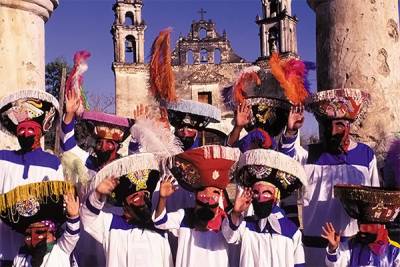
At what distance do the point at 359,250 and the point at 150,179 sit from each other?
164 cm

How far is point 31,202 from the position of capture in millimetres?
4574

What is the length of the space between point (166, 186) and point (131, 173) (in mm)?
269

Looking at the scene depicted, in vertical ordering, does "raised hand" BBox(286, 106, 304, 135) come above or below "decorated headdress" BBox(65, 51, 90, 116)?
below

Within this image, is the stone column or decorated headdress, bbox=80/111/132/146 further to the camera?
the stone column

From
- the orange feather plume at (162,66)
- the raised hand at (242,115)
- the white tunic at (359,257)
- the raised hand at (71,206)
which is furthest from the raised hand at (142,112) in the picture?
the white tunic at (359,257)

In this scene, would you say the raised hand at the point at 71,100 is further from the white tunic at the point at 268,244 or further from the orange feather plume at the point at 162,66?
the white tunic at the point at 268,244

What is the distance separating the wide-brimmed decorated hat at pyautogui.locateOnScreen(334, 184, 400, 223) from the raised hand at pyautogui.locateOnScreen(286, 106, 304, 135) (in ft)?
2.30

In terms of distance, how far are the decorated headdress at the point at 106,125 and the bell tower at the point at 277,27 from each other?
32.6 metres

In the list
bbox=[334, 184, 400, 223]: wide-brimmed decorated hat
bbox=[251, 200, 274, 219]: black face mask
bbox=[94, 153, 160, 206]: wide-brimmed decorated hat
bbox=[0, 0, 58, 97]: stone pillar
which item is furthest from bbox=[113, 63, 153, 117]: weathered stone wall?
bbox=[334, 184, 400, 223]: wide-brimmed decorated hat

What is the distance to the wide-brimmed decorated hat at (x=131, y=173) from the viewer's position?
182 inches

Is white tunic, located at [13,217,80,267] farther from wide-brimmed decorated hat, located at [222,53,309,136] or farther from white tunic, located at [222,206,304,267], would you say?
wide-brimmed decorated hat, located at [222,53,309,136]

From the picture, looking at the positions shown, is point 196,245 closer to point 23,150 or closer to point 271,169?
point 271,169

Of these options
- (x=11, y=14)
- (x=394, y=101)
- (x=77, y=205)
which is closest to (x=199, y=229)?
(x=77, y=205)

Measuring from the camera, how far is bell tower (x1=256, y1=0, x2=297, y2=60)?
38188 mm
